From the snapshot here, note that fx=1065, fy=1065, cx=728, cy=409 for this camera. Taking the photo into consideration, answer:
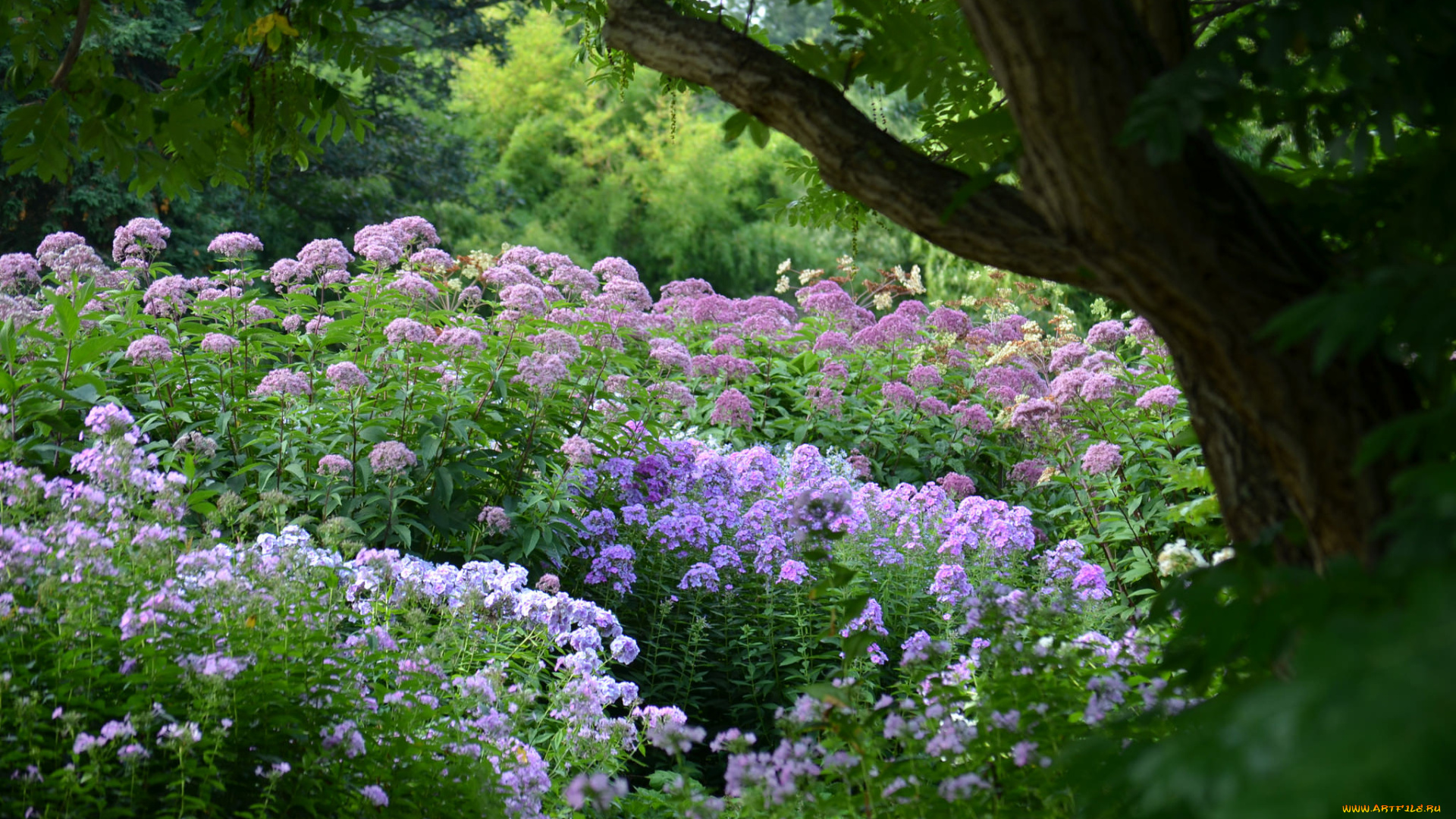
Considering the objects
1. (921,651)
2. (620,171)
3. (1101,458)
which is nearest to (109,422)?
(921,651)

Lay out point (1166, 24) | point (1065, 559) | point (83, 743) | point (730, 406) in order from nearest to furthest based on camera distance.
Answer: point (1166, 24)
point (83, 743)
point (1065, 559)
point (730, 406)

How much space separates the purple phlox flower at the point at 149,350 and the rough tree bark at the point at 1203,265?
3656mm

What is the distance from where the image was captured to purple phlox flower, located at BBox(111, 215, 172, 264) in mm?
4863

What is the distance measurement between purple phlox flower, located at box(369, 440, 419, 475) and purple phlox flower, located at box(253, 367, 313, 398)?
16.2 inches

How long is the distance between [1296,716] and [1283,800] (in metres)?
0.07

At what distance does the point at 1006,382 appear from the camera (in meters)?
6.58

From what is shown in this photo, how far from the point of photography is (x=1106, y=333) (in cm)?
522

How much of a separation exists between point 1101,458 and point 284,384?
336 cm

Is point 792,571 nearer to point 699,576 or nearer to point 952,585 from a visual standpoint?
point 699,576

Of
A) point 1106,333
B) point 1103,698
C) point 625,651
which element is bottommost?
point 1103,698

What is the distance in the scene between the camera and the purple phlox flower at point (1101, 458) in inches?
181

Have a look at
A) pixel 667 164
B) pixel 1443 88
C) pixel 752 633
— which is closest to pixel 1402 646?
pixel 1443 88

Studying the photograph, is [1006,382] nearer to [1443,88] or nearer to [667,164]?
[1443,88]

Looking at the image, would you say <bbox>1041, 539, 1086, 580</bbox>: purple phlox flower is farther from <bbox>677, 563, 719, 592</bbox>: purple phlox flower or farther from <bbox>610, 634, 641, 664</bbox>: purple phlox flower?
<bbox>610, 634, 641, 664</bbox>: purple phlox flower
